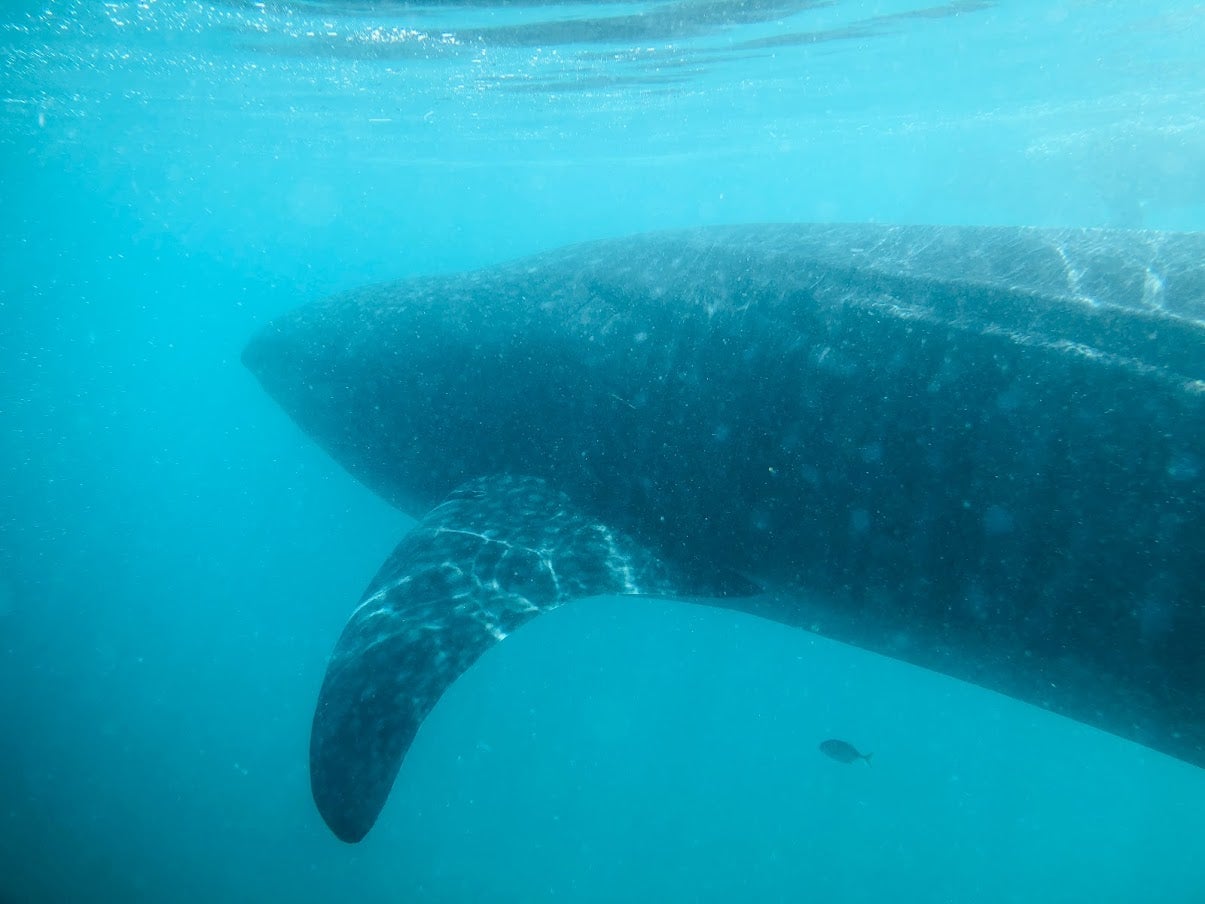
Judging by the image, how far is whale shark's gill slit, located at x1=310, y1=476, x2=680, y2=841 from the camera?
398 centimetres

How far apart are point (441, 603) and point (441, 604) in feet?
0.04

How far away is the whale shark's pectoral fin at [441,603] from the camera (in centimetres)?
398

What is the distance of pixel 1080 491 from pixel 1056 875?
1946cm

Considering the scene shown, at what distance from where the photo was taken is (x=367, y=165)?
130 feet

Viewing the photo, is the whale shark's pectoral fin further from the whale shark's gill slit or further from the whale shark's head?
the whale shark's head

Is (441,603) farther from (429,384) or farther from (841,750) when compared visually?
(841,750)

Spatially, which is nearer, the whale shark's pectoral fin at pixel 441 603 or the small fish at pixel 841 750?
the whale shark's pectoral fin at pixel 441 603

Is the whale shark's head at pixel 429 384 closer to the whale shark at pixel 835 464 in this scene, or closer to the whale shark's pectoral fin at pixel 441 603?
the whale shark at pixel 835 464

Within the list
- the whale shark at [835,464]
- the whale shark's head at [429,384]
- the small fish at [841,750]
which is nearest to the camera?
the whale shark at [835,464]

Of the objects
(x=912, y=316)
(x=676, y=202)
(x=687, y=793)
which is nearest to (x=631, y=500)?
(x=912, y=316)

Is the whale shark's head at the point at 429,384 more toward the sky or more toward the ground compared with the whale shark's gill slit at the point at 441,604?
more toward the sky

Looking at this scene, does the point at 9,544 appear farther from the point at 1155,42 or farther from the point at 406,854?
the point at 1155,42

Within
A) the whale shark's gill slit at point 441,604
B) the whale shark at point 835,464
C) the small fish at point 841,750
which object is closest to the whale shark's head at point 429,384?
the whale shark at point 835,464

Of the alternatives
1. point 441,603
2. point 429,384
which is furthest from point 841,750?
point 429,384
